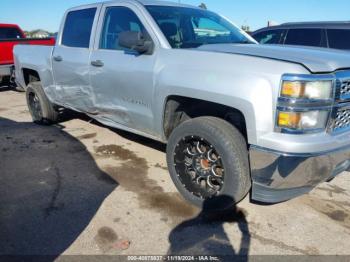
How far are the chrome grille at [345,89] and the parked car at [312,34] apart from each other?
13.1 ft

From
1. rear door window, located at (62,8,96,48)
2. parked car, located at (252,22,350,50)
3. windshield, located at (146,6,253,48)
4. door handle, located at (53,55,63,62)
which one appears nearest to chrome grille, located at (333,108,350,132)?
windshield, located at (146,6,253,48)

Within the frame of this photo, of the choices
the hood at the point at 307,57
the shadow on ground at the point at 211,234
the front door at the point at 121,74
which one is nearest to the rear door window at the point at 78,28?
the front door at the point at 121,74

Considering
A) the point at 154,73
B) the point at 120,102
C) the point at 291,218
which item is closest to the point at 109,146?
the point at 120,102

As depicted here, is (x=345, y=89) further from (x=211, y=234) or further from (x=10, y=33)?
(x=10, y=33)

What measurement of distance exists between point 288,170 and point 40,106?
15.2 feet

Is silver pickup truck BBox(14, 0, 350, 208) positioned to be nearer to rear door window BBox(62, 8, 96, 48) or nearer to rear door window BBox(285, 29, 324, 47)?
rear door window BBox(62, 8, 96, 48)

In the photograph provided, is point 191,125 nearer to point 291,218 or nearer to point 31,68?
point 291,218

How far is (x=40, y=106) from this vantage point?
593 centimetres

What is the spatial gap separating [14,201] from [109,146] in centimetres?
180

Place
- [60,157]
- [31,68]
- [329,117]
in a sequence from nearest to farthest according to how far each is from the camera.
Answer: [329,117] < [60,157] < [31,68]

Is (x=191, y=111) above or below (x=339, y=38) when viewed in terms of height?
below

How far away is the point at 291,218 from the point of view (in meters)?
3.16

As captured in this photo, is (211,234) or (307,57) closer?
(307,57)

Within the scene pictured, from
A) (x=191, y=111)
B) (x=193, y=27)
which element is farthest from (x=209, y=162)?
(x=193, y=27)
